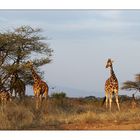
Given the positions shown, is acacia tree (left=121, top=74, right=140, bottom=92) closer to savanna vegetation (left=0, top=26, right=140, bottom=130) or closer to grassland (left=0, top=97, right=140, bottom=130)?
savanna vegetation (left=0, top=26, right=140, bottom=130)

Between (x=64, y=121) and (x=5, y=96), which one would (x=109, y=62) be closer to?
(x=5, y=96)

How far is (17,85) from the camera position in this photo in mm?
20406

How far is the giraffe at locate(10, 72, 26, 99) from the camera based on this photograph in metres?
20.4

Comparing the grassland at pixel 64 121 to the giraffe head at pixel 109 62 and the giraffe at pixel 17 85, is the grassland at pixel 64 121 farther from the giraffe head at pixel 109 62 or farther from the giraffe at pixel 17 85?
the giraffe at pixel 17 85

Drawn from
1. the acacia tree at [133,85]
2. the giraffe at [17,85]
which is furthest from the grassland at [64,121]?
the acacia tree at [133,85]

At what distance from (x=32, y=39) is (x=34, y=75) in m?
2.22

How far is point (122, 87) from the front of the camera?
1057 inches

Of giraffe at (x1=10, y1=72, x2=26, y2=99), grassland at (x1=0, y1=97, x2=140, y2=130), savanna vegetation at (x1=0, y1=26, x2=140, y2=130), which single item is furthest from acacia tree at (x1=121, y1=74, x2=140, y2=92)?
grassland at (x1=0, y1=97, x2=140, y2=130)

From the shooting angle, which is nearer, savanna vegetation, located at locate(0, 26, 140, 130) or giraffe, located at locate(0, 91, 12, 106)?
savanna vegetation, located at locate(0, 26, 140, 130)

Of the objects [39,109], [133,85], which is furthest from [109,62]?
[133,85]
